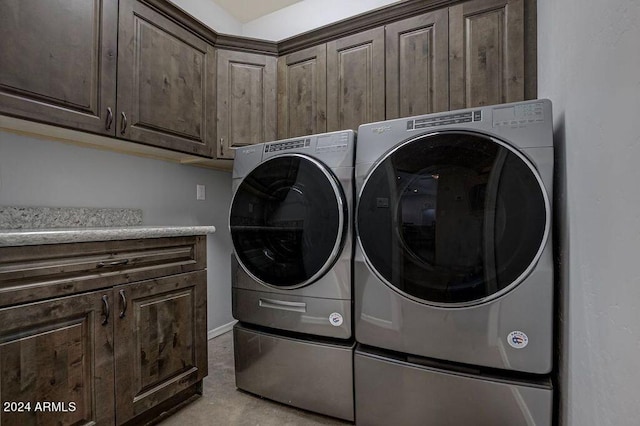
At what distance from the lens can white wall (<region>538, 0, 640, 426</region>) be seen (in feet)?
1.78

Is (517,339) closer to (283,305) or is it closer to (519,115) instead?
(519,115)

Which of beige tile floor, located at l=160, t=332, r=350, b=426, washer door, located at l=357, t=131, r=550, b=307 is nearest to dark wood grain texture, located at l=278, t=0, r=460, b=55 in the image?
washer door, located at l=357, t=131, r=550, b=307

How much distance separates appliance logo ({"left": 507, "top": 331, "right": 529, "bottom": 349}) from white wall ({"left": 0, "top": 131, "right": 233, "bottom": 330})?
6.97 ft

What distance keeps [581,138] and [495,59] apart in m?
0.97

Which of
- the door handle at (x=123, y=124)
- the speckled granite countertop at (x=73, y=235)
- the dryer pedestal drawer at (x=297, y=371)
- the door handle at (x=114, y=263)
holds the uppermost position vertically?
the door handle at (x=123, y=124)

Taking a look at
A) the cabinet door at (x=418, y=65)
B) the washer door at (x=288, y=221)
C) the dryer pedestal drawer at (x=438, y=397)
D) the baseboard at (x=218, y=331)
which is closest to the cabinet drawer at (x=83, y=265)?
the washer door at (x=288, y=221)

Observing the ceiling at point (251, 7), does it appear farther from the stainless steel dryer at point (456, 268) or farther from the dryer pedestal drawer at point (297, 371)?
the dryer pedestal drawer at point (297, 371)

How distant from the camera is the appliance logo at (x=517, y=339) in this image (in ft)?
3.39

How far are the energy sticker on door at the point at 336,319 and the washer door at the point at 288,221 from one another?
0.18m

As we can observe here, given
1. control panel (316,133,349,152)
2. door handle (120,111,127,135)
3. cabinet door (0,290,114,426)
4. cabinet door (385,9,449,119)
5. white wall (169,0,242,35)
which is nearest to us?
cabinet door (0,290,114,426)

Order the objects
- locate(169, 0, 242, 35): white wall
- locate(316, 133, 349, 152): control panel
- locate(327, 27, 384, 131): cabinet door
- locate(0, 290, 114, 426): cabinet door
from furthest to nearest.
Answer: locate(169, 0, 242, 35): white wall < locate(327, 27, 384, 131): cabinet door < locate(316, 133, 349, 152): control panel < locate(0, 290, 114, 426): cabinet door

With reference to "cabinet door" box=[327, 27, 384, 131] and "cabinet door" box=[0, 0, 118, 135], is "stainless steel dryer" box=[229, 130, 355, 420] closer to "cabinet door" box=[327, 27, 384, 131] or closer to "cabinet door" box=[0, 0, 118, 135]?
"cabinet door" box=[327, 27, 384, 131]

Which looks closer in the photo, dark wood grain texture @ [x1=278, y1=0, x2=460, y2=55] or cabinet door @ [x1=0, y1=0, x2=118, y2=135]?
cabinet door @ [x1=0, y1=0, x2=118, y2=135]

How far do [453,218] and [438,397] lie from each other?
0.69 meters
